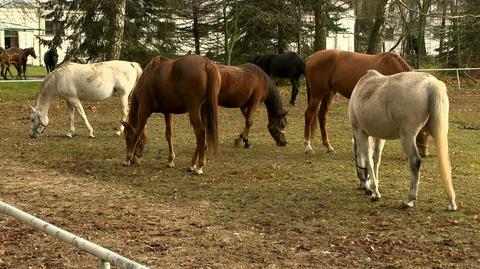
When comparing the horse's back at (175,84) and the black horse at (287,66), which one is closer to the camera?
the horse's back at (175,84)

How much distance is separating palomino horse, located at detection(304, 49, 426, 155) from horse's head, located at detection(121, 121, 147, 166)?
3.12 metres

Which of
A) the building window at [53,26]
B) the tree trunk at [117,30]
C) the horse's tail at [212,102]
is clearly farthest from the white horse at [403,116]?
the building window at [53,26]

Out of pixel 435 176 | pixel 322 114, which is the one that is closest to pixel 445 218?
pixel 435 176

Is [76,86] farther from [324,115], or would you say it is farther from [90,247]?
[90,247]

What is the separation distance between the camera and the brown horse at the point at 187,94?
30.2ft

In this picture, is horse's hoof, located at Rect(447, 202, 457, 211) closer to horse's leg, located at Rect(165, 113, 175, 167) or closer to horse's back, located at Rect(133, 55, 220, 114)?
horse's back, located at Rect(133, 55, 220, 114)

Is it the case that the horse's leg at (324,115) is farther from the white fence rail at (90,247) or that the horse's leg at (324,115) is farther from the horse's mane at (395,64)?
the white fence rail at (90,247)

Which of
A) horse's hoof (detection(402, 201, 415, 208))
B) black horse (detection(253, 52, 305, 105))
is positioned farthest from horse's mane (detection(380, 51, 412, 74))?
black horse (detection(253, 52, 305, 105))

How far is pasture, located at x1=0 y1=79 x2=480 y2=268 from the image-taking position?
5438 mm

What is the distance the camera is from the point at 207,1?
2978 cm

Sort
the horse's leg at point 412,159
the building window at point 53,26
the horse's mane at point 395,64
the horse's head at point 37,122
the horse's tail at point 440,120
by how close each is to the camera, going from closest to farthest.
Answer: the horse's tail at point 440,120
the horse's leg at point 412,159
the horse's mane at point 395,64
the horse's head at point 37,122
the building window at point 53,26

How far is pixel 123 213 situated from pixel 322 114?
19.1 feet

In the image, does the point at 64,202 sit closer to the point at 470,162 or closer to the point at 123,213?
the point at 123,213

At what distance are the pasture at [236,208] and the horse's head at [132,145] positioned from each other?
174 mm
